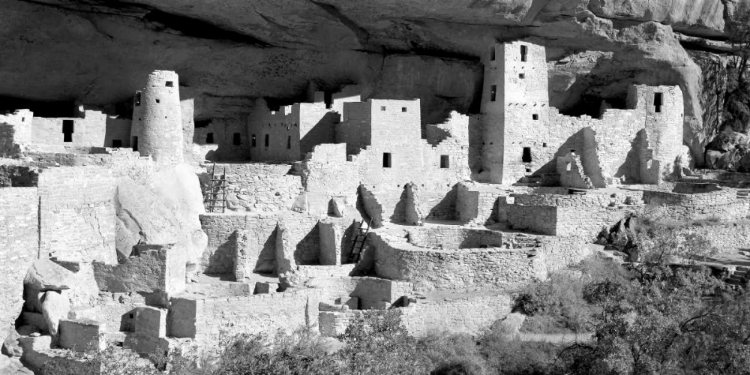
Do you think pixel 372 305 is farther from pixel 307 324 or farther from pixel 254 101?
pixel 254 101

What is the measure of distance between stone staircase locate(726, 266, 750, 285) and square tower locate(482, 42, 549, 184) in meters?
7.60

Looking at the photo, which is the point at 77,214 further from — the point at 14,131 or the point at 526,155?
the point at 526,155

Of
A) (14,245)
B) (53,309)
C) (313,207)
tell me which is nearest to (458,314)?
(313,207)

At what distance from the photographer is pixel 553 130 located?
108 ft

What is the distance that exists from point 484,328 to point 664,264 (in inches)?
154

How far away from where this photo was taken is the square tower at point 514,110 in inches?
1268

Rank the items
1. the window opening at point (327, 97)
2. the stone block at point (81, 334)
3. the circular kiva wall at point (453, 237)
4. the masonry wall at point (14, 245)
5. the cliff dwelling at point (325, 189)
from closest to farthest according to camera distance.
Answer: the stone block at point (81, 334) < the masonry wall at point (14, 245) < the cliff dwelling at point (325, 189) < the circular kiva wall at point (453, 237) < the window opening at point (327, 97)

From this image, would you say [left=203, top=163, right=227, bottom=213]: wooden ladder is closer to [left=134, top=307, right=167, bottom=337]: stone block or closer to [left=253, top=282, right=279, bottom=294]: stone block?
[left=253, top=282, right=279, bottom=294]: stone block

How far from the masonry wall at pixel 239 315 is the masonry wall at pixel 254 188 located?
4443 millimetres

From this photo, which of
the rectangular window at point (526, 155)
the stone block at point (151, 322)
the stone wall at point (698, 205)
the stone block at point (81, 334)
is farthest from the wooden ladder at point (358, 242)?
the stone block at point (81, 334)

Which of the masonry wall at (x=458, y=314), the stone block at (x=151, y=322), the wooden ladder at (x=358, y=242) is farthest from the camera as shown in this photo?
the wooden ladder at (x=358, y=242)

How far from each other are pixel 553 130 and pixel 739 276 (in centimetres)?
830

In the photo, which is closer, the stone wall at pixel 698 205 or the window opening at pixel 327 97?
the stone wall at pixel 698 205

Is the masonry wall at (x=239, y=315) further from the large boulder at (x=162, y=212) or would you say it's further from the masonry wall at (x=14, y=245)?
the masonry wall at (x=14, y=245)
